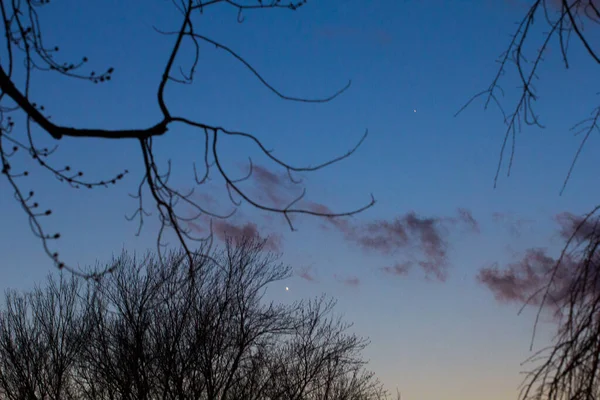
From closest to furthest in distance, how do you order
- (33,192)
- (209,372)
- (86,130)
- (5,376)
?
(86,130)
(33,192)
(209,372)
(5,376)

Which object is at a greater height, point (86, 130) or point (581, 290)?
point (86, 130)

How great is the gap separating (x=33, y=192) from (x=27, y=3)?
913 millimetres

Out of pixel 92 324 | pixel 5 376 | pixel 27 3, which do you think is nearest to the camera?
pixel 27 3

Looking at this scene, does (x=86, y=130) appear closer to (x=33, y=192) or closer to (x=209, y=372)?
(x=33, y=192)

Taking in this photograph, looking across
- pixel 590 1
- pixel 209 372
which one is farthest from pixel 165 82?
pixel 209 372

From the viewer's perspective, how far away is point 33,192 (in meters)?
3.04

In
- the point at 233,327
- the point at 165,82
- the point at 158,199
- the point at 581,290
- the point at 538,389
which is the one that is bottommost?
the point at 538,389

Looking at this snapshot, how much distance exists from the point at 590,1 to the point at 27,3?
242 centimetres

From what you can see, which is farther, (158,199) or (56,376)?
(56,376)

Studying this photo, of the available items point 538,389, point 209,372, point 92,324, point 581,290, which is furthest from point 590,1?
point 92,324

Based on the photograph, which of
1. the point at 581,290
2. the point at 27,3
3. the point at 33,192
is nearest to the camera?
the point at 581,290

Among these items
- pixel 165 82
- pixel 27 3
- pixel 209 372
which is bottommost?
pixel 165 82

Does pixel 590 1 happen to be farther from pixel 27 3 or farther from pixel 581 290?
pixel 27 3

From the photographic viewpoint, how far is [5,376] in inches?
858
